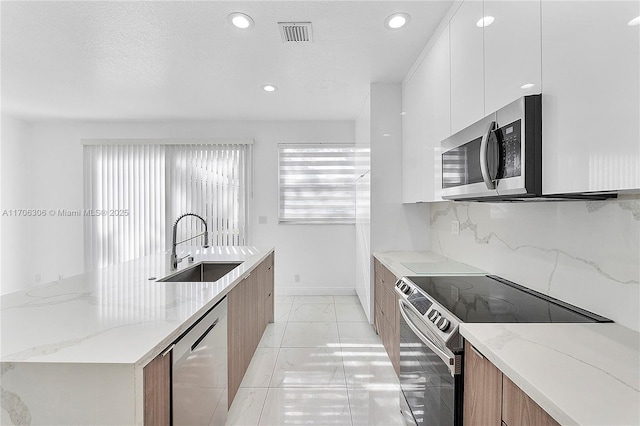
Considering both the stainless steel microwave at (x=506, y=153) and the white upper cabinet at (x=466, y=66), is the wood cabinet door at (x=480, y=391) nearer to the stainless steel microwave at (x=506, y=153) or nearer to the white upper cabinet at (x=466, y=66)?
the stainless steel microwave at (x=506, y=153)

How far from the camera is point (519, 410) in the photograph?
0.85 meters

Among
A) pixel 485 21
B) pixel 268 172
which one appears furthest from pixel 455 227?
pixel 268 172

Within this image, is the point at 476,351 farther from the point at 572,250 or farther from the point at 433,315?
the point at 572,250

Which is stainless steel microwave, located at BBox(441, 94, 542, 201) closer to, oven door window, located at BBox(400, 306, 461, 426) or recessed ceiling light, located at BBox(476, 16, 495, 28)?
recessed ceiling light, located at BBox(476, 16, 495, 28)

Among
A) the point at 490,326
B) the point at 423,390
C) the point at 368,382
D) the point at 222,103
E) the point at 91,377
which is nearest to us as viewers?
the point at 91,377

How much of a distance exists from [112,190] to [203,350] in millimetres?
4415

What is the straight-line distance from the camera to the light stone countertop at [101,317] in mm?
924

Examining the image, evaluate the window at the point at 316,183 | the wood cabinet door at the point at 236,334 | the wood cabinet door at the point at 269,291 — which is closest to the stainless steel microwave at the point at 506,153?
the wood cabinet door at the point at 236,334

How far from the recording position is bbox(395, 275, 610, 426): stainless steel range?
1220mm

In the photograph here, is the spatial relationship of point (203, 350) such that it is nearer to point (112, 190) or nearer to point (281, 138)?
point (281, 138)

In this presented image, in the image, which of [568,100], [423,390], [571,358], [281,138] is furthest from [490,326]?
[281,138]

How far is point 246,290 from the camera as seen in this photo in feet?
7.54

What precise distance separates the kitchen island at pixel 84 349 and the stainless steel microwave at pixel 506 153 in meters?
1.31

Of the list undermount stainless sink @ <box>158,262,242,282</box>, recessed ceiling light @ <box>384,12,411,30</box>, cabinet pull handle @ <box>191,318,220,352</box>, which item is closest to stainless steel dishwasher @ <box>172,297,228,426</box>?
cabinet pull handle @ <box>191,318,220,352</box>
